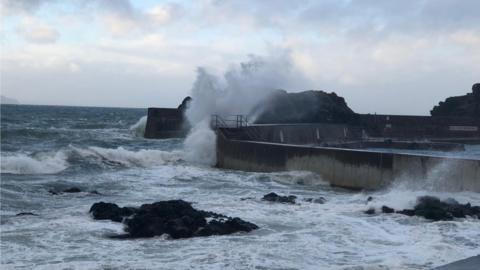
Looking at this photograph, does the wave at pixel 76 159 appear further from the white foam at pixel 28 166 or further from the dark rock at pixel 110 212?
the dark rock at pixel 110 212

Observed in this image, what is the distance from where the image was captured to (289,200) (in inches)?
491

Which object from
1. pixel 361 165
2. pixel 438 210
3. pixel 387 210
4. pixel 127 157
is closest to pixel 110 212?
pixel 387 210

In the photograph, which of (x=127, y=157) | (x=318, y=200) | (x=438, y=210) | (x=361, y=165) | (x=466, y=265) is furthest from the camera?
(x=127, y=157)

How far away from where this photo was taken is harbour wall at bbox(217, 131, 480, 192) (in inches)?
531

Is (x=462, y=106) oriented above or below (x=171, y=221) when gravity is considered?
above

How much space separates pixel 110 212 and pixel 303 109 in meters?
28.1

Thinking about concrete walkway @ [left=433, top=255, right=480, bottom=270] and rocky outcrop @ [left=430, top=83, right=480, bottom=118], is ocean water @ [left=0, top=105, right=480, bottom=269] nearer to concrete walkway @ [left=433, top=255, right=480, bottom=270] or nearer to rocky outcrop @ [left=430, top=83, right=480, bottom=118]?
concrete walkway @ [left=433, top=255, right=480, bottom=270]

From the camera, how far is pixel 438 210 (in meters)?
10.6

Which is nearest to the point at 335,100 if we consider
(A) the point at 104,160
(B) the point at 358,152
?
(A) the point at 104,160

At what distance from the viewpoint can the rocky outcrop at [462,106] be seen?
4756 centimetres

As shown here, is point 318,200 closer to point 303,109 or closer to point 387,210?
point 387,210

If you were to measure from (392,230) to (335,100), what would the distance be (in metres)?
33.2

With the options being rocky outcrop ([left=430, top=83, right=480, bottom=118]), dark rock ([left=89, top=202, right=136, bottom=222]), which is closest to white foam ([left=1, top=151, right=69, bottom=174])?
dark rock ([left=89, top=202, right=136, bottom=222])

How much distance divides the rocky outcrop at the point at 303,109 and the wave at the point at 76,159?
9.32 m
